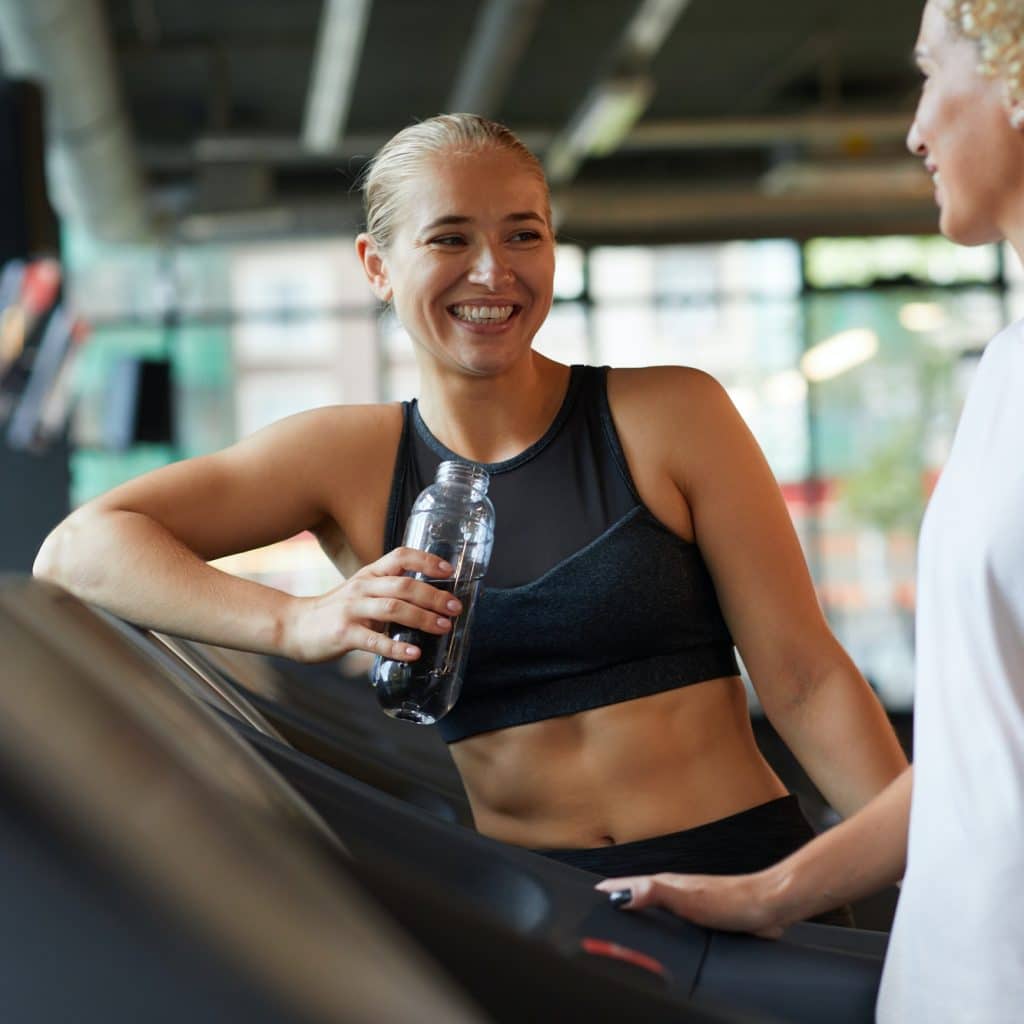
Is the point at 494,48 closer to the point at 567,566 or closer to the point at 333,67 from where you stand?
the point at 333,67

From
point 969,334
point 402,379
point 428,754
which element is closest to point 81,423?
point 402,379

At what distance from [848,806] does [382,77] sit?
9.22 meters

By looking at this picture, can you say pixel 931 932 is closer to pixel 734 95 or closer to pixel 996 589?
pixel 996 589

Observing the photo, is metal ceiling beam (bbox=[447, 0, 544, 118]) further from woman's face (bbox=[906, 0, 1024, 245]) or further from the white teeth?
woman's face (bbox=[906, 0, 1024, 245])

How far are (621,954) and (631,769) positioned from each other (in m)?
0.67

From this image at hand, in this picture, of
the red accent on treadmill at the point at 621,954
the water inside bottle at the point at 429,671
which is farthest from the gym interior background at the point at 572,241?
the red accent on treadmill at the point at 621,954

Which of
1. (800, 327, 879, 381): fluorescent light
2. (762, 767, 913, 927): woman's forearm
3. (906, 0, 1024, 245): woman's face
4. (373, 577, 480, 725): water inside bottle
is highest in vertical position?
(800, 327, 879, 381): fluorescent light

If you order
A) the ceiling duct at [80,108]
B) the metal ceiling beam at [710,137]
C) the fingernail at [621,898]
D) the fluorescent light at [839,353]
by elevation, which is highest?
the metal ceiling beam at [710,137]

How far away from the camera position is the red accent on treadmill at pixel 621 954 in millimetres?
938

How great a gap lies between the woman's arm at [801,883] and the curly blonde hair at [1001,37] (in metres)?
0.50

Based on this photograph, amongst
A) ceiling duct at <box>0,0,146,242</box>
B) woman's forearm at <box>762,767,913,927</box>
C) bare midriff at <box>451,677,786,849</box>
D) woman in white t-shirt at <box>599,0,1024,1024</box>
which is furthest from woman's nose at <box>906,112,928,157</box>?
ceiling duct at <box>0,0,146,242</box>

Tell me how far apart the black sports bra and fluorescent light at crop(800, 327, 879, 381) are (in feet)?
30.9

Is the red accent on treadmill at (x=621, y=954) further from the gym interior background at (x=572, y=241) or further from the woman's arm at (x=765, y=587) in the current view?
the gym interior background at (x=572, y=241)

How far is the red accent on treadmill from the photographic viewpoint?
3.08 feet
